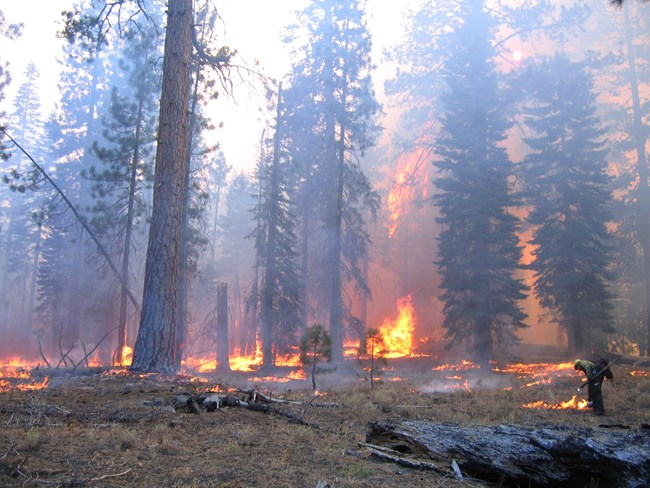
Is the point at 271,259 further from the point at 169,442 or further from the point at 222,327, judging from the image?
the point at 169,442

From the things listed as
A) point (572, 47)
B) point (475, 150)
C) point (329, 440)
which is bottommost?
point (329, 440)

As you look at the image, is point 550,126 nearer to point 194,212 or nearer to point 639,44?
point 639,44

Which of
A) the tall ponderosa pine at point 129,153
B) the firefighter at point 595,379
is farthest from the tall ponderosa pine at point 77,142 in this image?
the firefighter at point 595,379

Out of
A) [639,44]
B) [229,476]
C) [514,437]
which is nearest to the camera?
[229,476]

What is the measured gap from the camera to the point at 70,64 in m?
33.9

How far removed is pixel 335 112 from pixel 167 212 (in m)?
17.6

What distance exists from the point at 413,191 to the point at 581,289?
1759 cm

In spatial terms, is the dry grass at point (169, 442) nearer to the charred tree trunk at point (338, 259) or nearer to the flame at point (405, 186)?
the charred tree trunk at point (338, 259)

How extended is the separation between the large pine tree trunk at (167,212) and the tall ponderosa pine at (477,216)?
16480mm

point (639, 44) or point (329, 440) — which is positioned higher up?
point (639, 44)

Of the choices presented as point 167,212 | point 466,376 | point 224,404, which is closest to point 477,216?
point 466,376

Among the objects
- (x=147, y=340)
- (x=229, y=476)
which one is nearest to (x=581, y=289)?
(x=147, y=340)

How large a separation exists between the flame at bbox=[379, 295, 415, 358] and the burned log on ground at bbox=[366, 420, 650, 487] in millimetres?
24875

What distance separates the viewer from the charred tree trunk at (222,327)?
78.0 feet
